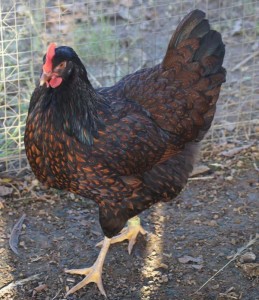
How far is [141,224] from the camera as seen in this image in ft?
15.7

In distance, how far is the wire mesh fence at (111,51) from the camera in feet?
17.0

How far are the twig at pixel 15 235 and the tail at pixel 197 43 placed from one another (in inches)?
59.0

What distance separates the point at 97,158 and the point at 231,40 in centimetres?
304

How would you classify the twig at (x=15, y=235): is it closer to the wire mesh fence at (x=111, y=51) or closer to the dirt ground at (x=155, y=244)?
the dirt ground at (x=155, y=244)

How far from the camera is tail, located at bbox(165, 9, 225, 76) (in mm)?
4168

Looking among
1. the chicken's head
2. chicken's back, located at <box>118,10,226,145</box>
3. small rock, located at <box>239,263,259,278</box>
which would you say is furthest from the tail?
small rock, located at <box>239,263,259,278</box>

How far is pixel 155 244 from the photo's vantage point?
15.0 ft

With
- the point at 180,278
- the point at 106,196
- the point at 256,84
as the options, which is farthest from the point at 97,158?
the point at 256,84

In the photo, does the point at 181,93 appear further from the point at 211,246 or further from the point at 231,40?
the point at 231,40

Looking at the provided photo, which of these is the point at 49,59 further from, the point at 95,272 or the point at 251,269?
the point at 251,269

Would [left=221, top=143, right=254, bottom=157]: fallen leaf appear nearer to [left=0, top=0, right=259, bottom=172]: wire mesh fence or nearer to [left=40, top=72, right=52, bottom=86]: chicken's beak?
[left=0, top=0, right=259, bottom=172]: wire mesh fence

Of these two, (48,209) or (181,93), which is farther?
(48,209)

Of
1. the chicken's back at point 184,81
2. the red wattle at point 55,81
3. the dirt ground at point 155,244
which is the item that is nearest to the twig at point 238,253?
the dirt ground at point 155,244

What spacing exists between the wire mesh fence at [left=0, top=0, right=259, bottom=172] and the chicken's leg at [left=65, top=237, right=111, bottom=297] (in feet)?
3.98
